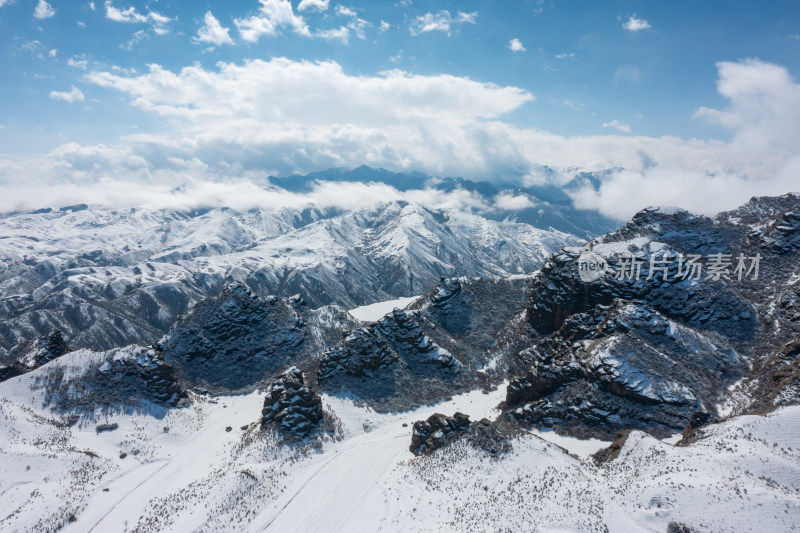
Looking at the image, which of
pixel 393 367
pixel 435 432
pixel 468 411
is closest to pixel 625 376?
pixel 468 411

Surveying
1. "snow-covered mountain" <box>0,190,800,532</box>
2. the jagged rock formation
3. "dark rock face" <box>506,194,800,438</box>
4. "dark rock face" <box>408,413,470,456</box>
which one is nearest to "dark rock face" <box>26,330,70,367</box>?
"snow-covered mountain" <box>0,190,800,532</box>

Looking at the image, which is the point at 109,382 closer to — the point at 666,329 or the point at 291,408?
the point at 291,408

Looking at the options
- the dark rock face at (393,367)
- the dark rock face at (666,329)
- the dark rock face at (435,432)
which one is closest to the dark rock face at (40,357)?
the dark rock face at (393,367)

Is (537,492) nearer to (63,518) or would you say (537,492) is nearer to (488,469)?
(488,469)

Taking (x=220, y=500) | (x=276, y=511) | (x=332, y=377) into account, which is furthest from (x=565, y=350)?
(x=220, y=500)

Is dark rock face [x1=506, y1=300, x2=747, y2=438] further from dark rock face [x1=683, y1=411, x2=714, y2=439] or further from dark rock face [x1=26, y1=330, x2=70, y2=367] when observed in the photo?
dark rock face [x1=26, y1=330, x2=70, y2=367]

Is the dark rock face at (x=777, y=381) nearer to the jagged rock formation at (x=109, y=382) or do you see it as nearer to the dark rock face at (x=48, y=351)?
the jagged rock formation at (x=109, y=382)
